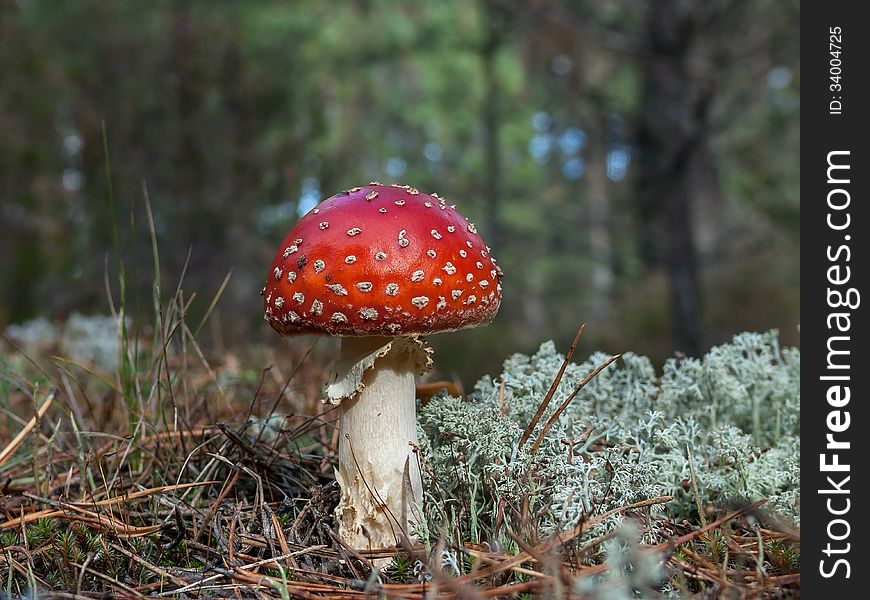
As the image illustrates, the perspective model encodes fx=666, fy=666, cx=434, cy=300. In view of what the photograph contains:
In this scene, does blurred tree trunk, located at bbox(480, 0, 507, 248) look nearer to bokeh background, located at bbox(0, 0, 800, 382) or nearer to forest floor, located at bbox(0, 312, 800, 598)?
bokeh background, located at bbox(0, 0, 800, 382)

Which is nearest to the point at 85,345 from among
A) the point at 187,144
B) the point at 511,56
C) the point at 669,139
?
the point at 187,144

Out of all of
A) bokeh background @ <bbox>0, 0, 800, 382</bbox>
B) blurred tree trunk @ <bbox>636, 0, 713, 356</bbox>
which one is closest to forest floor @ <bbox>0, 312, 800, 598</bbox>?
bokeh background @ <bbox>0, 0, 800, 382</bbox>

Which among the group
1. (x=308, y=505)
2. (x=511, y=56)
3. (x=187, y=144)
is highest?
(x=511, y=56)

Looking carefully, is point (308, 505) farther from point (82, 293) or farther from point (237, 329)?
Result: point (82, 293)

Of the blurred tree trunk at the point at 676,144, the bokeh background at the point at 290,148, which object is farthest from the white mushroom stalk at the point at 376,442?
the blurred tree trunk at the point at 676,144

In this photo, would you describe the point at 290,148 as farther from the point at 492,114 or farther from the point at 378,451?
the point at 378,451

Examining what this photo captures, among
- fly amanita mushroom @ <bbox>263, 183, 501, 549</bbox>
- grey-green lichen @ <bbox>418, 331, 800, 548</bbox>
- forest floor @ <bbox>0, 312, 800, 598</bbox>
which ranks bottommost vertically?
forest floor @ <bbox>0, 312, 800, 598</bbox>
